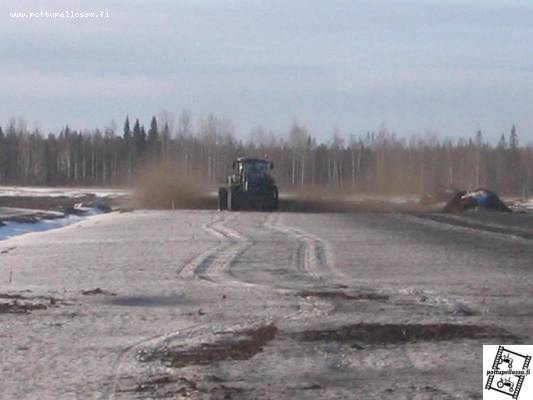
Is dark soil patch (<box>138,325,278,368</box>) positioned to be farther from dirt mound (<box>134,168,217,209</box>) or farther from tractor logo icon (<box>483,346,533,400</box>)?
dirt mound (<box>134,168,217,209</box>)

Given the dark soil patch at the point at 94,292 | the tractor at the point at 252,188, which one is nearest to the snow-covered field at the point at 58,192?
the tractor at the point at 252,188

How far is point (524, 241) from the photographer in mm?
32250

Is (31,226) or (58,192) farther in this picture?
(58,192)

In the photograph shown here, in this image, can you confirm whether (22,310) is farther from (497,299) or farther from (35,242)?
(35,242)

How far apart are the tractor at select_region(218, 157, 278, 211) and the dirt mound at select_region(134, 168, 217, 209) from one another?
25.0 feet

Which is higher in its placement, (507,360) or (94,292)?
(507,360)

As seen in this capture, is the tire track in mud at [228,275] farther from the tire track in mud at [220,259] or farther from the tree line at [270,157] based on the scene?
the tree line at [270,157]

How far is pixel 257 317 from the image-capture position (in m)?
15.8

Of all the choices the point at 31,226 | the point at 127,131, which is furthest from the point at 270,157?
the point at 31,226

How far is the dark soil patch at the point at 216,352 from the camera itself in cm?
1234

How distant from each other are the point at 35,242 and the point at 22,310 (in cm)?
1613

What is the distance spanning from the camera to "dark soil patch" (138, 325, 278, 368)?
40.5 feet

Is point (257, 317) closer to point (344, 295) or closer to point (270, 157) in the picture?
point (344, 295)

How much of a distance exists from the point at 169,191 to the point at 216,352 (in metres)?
61.8
